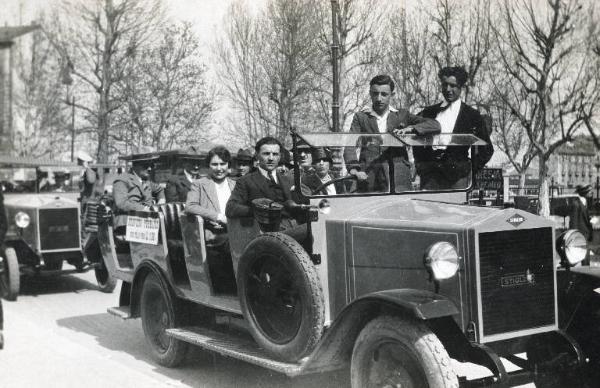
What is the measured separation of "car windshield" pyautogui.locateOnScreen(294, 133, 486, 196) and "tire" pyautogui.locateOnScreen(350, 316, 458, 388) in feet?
3.70

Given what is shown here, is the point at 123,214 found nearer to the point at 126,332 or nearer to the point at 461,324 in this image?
the point at 126,332

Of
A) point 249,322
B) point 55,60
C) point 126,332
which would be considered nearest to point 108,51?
point 55,60

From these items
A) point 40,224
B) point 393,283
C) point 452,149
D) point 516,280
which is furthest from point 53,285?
point 516,280

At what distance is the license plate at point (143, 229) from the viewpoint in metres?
6.32

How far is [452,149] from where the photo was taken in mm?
5137

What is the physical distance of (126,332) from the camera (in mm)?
7660

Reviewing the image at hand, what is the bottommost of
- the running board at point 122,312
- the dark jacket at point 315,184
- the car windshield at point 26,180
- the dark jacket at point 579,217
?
the running board at point 122,312

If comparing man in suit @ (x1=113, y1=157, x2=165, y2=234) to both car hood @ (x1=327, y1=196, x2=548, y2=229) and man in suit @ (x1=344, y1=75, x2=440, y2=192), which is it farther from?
car hood @ (x1=327, y1=196, x2=548, y2=229)

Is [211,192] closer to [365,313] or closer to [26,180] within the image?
[365,313]

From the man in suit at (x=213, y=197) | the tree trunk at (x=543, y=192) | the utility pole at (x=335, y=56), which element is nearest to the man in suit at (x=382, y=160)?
the man in suit at (x=213, y=197)

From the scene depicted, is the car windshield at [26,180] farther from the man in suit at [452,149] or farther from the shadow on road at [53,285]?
the man in suit at [452,149]

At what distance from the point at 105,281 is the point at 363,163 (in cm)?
698

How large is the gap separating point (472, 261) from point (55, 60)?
20.3 meters

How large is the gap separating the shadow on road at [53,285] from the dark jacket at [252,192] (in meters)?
6.50
